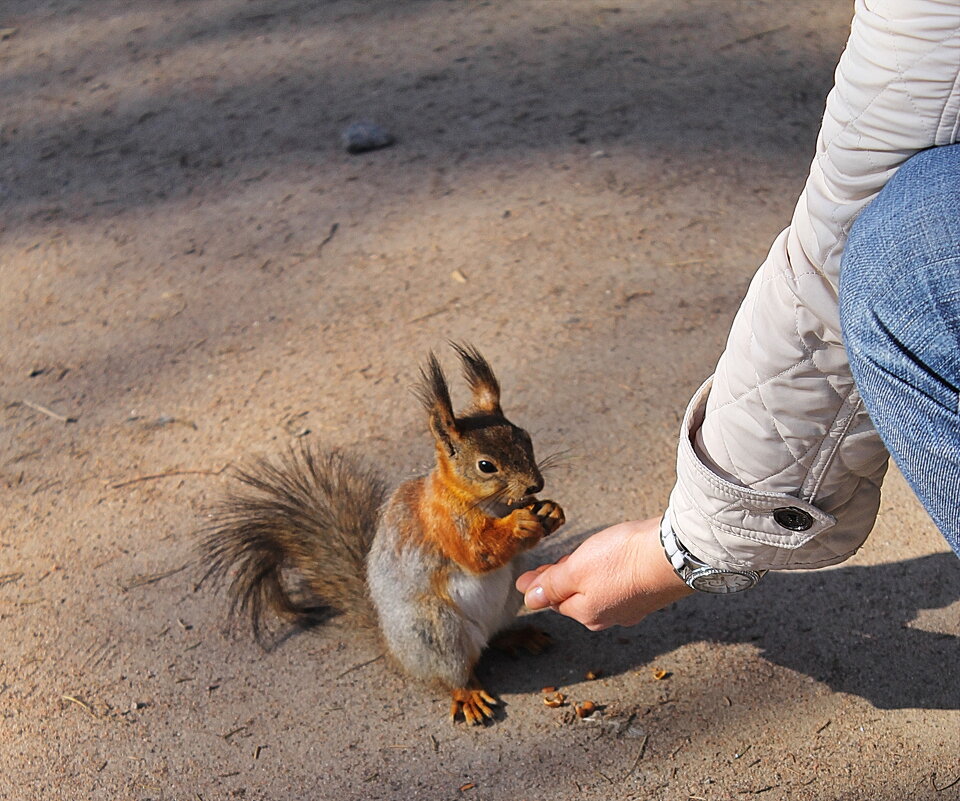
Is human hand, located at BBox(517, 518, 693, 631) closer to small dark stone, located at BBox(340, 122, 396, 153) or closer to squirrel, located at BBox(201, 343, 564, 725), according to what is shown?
squirrel, located at BBox(201, 343, 564, 725)

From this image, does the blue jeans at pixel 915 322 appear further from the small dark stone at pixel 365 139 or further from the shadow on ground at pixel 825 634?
the small dark stone at pixel 365 139

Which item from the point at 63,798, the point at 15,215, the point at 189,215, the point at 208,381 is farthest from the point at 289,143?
the point at 63,798

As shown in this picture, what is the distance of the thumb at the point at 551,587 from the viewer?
142 cm

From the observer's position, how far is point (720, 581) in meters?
1.26

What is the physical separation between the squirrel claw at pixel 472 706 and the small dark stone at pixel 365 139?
75.4 inches

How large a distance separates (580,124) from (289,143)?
2.92 feet

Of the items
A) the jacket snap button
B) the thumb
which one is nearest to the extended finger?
the thumb

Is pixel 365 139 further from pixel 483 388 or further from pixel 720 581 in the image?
pixel 720 581

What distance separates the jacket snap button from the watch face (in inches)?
5.1

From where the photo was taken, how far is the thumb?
4.65 feet

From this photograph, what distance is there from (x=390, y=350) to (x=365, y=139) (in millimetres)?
1007

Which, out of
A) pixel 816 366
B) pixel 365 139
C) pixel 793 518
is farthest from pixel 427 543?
pixel 365 139

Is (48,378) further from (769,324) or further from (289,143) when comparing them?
(769,324)

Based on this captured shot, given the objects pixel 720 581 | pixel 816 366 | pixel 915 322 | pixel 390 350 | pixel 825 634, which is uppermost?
pixel 915 322
